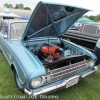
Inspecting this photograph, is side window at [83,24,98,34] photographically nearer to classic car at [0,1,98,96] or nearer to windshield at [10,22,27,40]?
classic car at [0,1,98,96]

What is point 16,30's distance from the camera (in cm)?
333

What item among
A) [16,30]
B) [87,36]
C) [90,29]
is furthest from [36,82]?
[90,29]

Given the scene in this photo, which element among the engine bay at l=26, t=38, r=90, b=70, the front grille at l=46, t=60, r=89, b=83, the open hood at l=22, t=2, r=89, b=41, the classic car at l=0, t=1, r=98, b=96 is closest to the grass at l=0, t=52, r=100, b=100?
the classic car at l=0, t=1, r=98, b=96

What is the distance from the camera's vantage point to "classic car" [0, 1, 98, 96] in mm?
2039

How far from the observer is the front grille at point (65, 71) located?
2.11 meters

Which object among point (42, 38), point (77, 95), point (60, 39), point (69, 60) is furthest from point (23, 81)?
point (60, 39)

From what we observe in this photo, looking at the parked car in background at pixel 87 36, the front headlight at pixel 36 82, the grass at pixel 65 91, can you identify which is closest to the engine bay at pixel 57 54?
the front headlight at pixel 36 82

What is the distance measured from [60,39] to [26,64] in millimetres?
1843

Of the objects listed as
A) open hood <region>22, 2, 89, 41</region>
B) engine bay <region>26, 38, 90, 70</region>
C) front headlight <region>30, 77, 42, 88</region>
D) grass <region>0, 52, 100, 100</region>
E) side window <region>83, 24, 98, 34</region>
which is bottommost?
grass <region>0, 52, 100, 100</region>

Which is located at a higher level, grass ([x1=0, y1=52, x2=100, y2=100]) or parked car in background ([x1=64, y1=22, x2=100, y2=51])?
parked car in background ([x1=64, y1=22, x2=100, y2=51])

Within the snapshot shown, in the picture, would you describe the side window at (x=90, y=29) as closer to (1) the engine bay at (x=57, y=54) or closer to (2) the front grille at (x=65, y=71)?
(1) the engine bay at (x=57, y=54)

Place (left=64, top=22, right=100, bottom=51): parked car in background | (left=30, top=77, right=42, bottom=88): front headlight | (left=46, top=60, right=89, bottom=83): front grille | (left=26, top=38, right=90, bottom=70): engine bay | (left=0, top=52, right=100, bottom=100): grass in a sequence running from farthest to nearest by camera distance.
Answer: (left=64, top=22, right=100, bottom=51): parked car in background, (left=0, top=52, right=100, bottom=100): grass, (left=26, top=38, right=90, bottom=70): engine bay, (left=46, top=60, right=89, bottom=83): front grille, (left=30, top=77, right=42, bottom=88): front headlight

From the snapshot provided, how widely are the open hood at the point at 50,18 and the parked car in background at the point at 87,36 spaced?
162 centimetres

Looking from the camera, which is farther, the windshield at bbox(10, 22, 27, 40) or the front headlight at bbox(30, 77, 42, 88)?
the windshield at bbox(10, 22, 27, 40)
